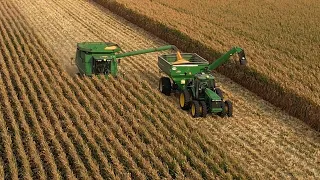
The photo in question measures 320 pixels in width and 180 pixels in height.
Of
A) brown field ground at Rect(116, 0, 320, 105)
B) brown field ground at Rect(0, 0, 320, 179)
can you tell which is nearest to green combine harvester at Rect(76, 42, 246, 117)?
brown field ground at Rect(0, 0, 320, 179)

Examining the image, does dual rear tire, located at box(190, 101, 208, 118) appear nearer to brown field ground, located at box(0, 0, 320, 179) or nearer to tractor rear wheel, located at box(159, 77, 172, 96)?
brown field ground, located at box(0, 0, 320, 179)

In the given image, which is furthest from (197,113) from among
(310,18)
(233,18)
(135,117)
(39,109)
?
(310,18)

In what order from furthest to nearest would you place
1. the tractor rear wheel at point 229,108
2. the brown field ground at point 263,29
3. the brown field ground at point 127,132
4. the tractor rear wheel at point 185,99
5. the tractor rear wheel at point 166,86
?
the brown field ground at point 263,29 → the tractor rear wheel at point 166,86 → the tractor rear wheel at point 185,99 → the tractor rear wheel at point 229,108 → the brown field ground at point 127,132

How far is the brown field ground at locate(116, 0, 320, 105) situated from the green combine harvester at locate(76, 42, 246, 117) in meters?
2.58

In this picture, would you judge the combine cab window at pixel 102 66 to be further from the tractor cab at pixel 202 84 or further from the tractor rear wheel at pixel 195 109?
the tractor rear wheel at pixel 195 109

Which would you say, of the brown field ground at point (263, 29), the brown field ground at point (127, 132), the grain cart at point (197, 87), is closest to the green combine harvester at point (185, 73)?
the grain cart at point (197, 87)

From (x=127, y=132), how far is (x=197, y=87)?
2972 millimetres

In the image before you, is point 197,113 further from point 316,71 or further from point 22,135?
point 316,71

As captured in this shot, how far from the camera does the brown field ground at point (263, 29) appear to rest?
16.1m

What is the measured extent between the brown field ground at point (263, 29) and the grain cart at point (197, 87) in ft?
8.44

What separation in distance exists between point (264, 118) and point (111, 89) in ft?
16.8

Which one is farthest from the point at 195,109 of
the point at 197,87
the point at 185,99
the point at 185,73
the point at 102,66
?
the point at 102,66

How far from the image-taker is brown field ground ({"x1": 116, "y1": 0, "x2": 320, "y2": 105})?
52.9 ft

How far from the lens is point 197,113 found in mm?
12930
